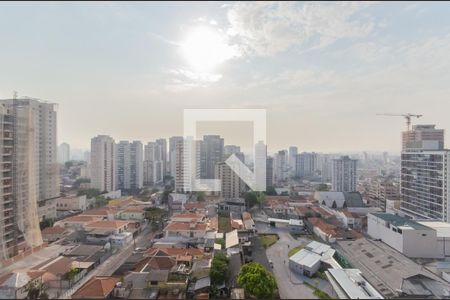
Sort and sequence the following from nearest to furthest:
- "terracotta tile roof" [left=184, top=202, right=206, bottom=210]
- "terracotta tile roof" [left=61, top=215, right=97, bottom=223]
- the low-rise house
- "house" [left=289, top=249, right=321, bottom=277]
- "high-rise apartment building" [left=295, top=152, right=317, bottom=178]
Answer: "house" [left=289, top=249, right=321, bottom=277]
"terracotta tile roof" [left=61, top=215, right=97, bottom=223]
"terracotta tile roof" [left=184, top=202, right=206, bottom=210]
the low-rise house
"high-rise apartment building" [left=295, top=152, right=317, bottom=178]

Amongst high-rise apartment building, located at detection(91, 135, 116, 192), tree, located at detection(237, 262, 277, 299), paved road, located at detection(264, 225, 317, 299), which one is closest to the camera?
tree, located at detection(237, 262, 277, 299)

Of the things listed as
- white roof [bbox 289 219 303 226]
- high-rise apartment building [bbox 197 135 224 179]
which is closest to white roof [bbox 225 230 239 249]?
white roof [bbox 289 219 303 226]

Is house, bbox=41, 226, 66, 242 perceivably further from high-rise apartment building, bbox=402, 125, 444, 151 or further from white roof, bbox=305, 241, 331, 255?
high-rise apartment building, bbox=402, 125, 444, 151

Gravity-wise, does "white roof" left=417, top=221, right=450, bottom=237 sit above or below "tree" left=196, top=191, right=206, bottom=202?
above

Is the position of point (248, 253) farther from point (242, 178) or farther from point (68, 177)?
point (68, 177)

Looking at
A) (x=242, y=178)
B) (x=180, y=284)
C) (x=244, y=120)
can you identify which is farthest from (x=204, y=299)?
(x=242, y=178)

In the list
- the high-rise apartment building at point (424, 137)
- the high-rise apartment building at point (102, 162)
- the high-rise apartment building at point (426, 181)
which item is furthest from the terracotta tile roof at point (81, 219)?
the high-rise apartment building at point (424, 137)

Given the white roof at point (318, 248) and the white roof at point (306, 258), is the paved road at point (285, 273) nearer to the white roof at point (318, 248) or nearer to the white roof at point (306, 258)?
the white roof at point (306, 258)
